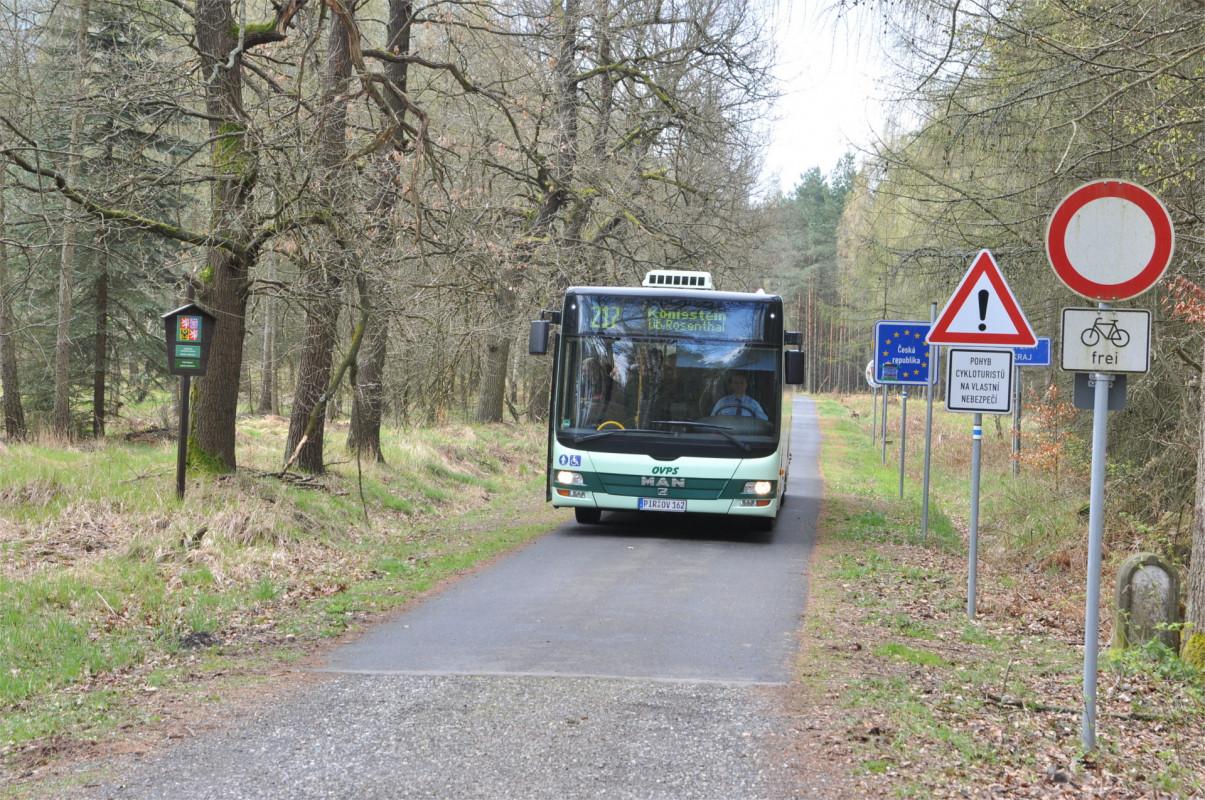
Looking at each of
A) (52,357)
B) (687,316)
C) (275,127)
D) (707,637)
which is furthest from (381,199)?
(52,357)

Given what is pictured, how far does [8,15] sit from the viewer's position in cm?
1288

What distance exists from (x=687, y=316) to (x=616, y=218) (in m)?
11.1

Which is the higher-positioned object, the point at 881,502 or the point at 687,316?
the point at 687,316

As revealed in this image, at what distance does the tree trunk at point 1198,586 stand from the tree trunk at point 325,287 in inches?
364

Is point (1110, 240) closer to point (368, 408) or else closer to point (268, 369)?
point (368, 408)

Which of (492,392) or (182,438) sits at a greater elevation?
(492,392)

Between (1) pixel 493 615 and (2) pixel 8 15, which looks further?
(2) pixel 8 15

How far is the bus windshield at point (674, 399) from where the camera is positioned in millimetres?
14547

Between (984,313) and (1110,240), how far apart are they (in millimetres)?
3844

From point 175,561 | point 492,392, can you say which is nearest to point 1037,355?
point 175,561

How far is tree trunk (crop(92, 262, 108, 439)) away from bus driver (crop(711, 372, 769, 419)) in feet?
50.6

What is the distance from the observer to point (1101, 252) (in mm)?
5824

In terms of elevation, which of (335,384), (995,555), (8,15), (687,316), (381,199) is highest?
(8,15)

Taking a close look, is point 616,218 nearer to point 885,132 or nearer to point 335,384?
point 335,384
